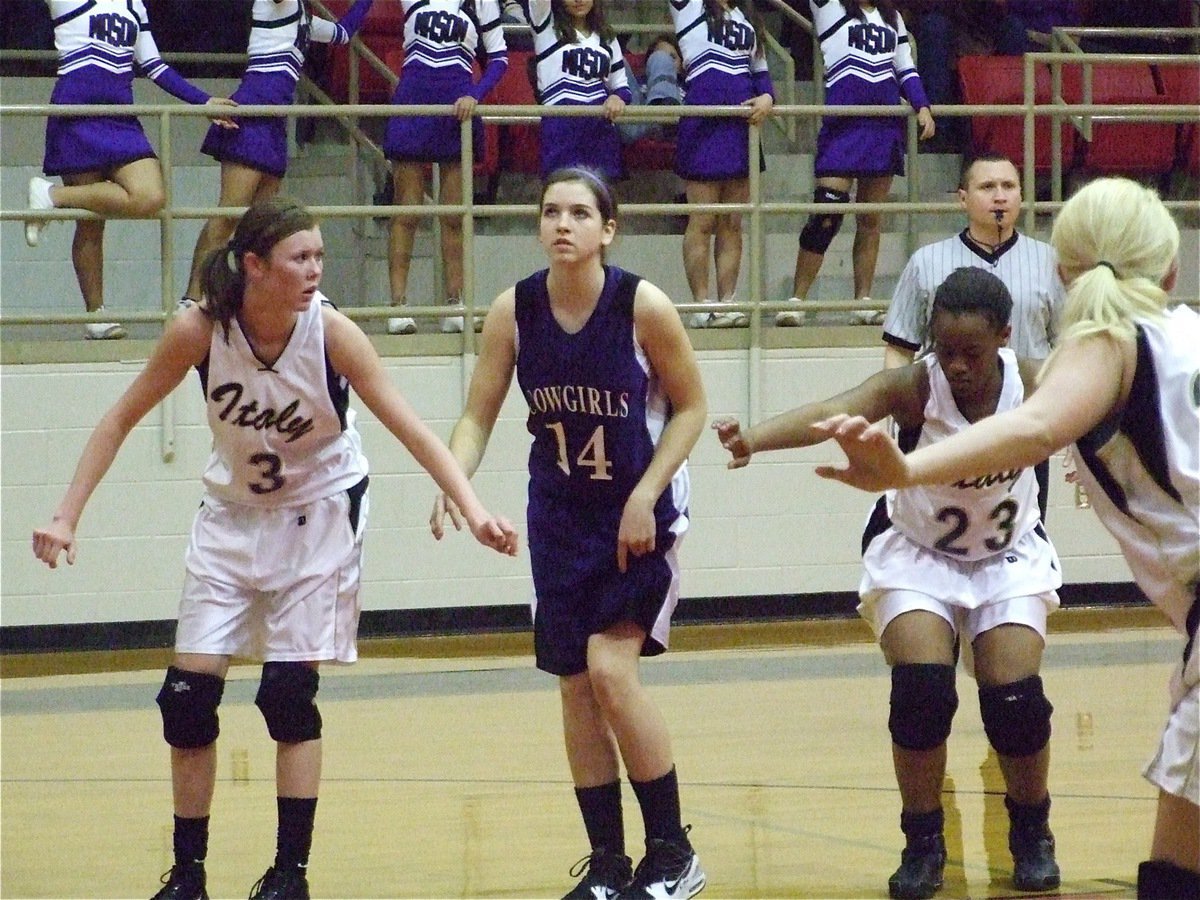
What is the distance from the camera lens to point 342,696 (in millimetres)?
6754

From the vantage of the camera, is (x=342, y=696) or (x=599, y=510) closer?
(x=599, y=510)

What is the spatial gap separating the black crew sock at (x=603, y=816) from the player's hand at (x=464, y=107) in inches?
196

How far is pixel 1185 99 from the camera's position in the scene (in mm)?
10047

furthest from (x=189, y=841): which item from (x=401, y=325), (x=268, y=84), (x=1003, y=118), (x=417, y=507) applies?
(x=1003, y=118)

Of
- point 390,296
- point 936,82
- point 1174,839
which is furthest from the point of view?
point 936,82

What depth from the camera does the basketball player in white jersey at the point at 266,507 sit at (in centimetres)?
376

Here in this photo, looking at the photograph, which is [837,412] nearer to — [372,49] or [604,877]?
[604,877]

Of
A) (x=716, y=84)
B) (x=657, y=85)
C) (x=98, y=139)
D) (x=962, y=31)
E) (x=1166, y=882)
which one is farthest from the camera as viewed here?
(x=962, y=31)

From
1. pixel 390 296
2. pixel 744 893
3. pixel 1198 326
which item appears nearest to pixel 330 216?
pixel 390 296

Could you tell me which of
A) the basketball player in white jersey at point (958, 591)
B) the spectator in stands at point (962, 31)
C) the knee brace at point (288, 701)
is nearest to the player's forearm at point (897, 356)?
the basketball player in white jersey at point (958, 591)

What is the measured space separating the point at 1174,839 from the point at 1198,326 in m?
0.79

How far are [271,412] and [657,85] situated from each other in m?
5.62

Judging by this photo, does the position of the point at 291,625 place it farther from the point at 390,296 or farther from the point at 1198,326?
the point at 390,296

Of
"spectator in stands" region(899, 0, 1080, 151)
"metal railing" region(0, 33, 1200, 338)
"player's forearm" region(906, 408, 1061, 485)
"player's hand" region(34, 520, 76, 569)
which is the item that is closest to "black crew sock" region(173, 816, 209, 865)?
"player's hand" region(34, 520, 76, 569)
